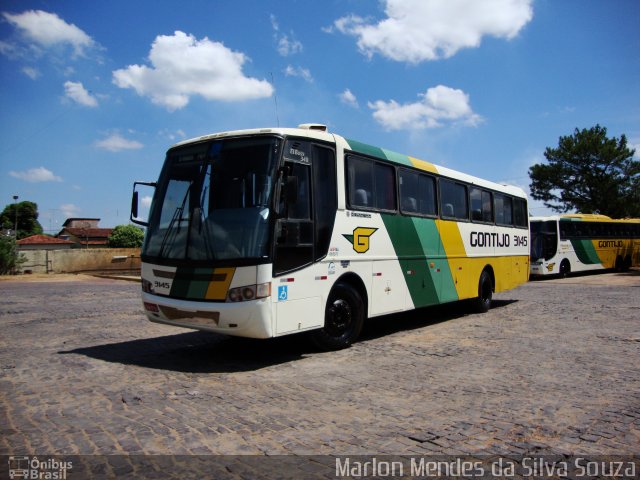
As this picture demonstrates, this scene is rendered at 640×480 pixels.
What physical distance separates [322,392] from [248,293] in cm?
155

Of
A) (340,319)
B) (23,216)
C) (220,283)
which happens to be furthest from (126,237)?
(220,283)

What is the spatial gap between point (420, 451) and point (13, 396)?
4.11 meters

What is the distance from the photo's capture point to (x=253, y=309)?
249 inches

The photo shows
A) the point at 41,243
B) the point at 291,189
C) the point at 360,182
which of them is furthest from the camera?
the point at 41,243

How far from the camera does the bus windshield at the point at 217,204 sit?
649 centimetres

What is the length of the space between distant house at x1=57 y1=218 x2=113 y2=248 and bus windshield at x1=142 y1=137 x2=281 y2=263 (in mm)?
89757

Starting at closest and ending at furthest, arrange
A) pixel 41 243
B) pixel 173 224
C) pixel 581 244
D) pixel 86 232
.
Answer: pixel 173 224 → pixel 581 244 → pixel 41 243 → pixel 86 232

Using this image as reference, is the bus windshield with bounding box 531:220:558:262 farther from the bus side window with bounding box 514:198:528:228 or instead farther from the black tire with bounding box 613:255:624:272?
the bus side window with bounding box 514:198:528:228

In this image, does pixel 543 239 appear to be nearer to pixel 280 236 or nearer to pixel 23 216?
pixel 280 236

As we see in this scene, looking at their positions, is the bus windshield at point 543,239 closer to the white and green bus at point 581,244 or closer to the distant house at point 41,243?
the white and green bus at point 581,244

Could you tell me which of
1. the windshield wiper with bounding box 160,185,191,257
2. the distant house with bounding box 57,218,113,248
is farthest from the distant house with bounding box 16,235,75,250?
the windshield wiper with bounding box 160,185,191,257

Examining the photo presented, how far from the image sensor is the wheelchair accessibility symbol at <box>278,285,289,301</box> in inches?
261

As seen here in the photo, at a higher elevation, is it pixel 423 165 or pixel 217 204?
pixel 423 165

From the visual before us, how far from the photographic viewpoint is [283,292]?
22.0 ft
